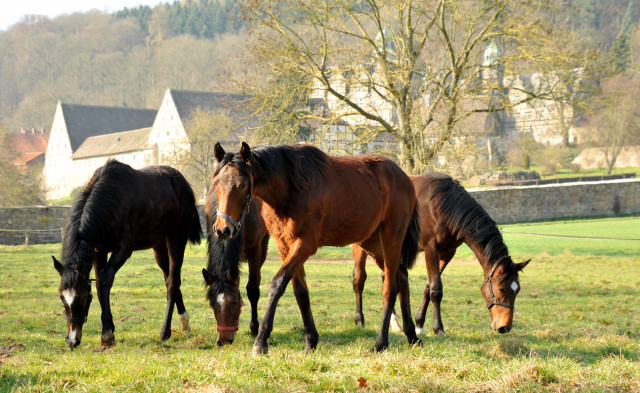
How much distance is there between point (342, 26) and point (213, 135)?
82.3 feet

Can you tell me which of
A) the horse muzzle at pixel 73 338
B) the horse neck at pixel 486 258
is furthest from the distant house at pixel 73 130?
the horse neck at pixel 486 258

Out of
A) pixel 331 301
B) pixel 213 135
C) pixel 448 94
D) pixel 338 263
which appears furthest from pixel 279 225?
pixel 213 135

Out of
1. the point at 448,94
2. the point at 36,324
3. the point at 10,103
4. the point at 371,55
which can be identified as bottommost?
the point at 36,324

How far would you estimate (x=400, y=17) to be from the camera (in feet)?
65.2

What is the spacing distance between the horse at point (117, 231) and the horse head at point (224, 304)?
1.00 m

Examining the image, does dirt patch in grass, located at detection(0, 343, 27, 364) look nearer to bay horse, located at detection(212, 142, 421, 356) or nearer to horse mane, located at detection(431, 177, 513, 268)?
bay horse, located at detection(212, 142, 421, 356)

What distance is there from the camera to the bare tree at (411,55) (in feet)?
62.8

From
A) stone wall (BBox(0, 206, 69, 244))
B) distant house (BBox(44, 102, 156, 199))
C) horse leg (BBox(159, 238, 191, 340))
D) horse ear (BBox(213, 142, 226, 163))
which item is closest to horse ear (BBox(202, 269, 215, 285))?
horse leg (BBox(159, 238, 191, 340))

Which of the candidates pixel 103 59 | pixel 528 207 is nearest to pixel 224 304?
pixel 528 207

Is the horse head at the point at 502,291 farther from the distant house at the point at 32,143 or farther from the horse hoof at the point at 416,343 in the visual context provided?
the distant house at the point at 32,143

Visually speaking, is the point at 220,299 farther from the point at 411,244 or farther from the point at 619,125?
the point at 619,125

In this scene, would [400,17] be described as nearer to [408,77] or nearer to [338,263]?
[408,77]

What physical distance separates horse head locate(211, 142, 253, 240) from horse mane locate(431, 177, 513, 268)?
3424 millimetres

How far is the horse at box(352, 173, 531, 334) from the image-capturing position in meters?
6.62
